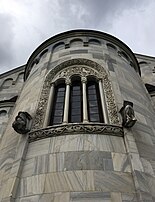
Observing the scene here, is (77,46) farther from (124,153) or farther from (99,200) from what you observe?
(99,200)

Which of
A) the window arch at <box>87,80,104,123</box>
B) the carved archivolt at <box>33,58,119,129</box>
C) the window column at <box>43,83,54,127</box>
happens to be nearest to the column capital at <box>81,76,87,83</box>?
the carved archivolt at <box>33,58,119,129</box>

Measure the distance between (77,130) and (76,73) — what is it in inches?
179

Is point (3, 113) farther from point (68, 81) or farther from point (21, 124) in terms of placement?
point (21, 124)

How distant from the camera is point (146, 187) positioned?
6.38 m

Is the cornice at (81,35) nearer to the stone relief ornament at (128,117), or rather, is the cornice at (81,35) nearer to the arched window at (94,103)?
the arched window at (94,103)

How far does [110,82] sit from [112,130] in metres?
3.31

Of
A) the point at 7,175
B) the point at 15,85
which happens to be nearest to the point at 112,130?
the point at 7,175

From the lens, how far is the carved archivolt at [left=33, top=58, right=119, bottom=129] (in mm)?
9453

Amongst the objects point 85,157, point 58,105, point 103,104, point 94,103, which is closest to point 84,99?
point 94,103

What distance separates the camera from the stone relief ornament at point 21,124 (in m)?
8.28

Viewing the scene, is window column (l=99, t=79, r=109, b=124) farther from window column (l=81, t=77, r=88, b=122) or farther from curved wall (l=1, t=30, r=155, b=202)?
window column (l=81, t=77, r=88, b=122)

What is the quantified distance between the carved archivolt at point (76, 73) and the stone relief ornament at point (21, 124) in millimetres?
459

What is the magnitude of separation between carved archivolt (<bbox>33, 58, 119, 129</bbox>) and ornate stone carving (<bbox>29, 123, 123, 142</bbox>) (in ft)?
2.99

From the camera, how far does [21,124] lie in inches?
327
